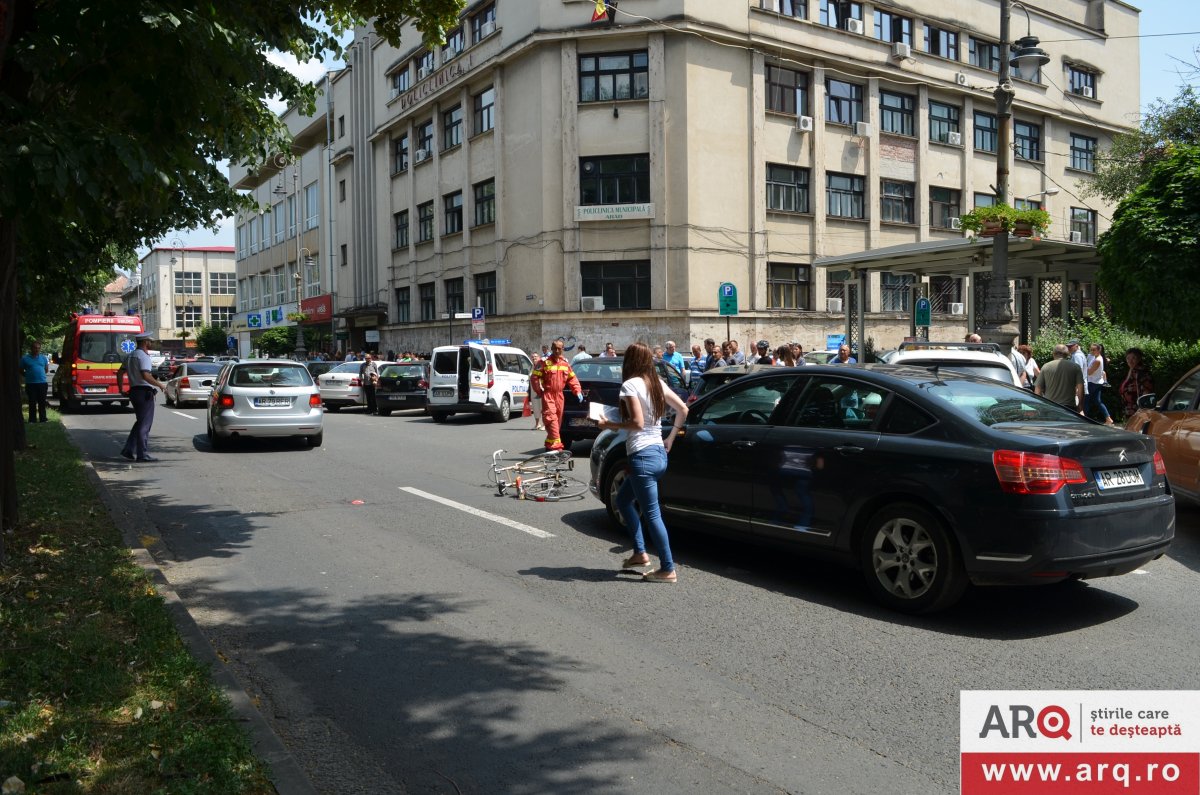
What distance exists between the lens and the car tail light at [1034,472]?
18.1ft

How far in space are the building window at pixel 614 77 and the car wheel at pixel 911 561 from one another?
28179 millimetres

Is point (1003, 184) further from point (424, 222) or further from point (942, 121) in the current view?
point (424, 222)

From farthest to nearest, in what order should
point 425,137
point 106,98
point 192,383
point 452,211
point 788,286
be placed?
point 425,137
point 452,211
point 788,286
point 192,383
point 106,98

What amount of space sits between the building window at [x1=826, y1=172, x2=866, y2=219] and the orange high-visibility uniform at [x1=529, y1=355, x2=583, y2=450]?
2283 centimetres

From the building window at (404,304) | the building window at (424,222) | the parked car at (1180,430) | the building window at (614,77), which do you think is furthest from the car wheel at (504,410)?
the building window at (404,304)

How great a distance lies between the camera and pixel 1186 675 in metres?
4.91

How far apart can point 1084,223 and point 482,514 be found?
41.4m

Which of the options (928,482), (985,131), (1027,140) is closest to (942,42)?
(985,131)

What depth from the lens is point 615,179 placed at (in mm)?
32625

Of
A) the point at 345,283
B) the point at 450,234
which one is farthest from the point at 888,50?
the point at 345,283

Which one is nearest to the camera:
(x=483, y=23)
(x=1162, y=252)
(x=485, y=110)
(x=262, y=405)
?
(x=1162, y=252)

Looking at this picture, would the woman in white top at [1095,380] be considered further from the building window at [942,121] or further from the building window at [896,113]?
the building window at [942,121]

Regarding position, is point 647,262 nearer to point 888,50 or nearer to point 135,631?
point 888,50

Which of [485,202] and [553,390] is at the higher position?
[485,202]
